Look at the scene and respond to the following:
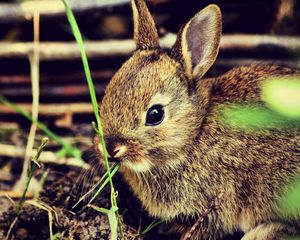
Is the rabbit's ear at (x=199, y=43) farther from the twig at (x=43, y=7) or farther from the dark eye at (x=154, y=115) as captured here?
the twig at (x=43, y=7)

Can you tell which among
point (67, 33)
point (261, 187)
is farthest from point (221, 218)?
point (67, 33)

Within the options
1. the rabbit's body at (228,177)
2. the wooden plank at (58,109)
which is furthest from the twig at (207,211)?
the wooden plank at (58,109)

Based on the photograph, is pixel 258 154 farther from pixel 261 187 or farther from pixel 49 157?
pixel 49 157

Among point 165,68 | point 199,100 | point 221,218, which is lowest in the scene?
point 221,218

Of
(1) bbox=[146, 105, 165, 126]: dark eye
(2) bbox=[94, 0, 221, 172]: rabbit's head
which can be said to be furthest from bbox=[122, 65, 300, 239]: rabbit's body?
(1) bbox=[146, 105, 165, 126]: dark eye

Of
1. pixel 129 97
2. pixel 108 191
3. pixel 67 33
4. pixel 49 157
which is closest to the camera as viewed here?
pixel 129 97

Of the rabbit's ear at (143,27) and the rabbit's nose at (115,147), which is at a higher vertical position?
the rabbit's ear at (143,27)

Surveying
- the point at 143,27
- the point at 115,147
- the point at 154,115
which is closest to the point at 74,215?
the point at 115,147

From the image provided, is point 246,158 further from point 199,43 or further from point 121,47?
point 121,47

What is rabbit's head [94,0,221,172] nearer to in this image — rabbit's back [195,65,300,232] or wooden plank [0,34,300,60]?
rabbit's back [195,65,300,232]
